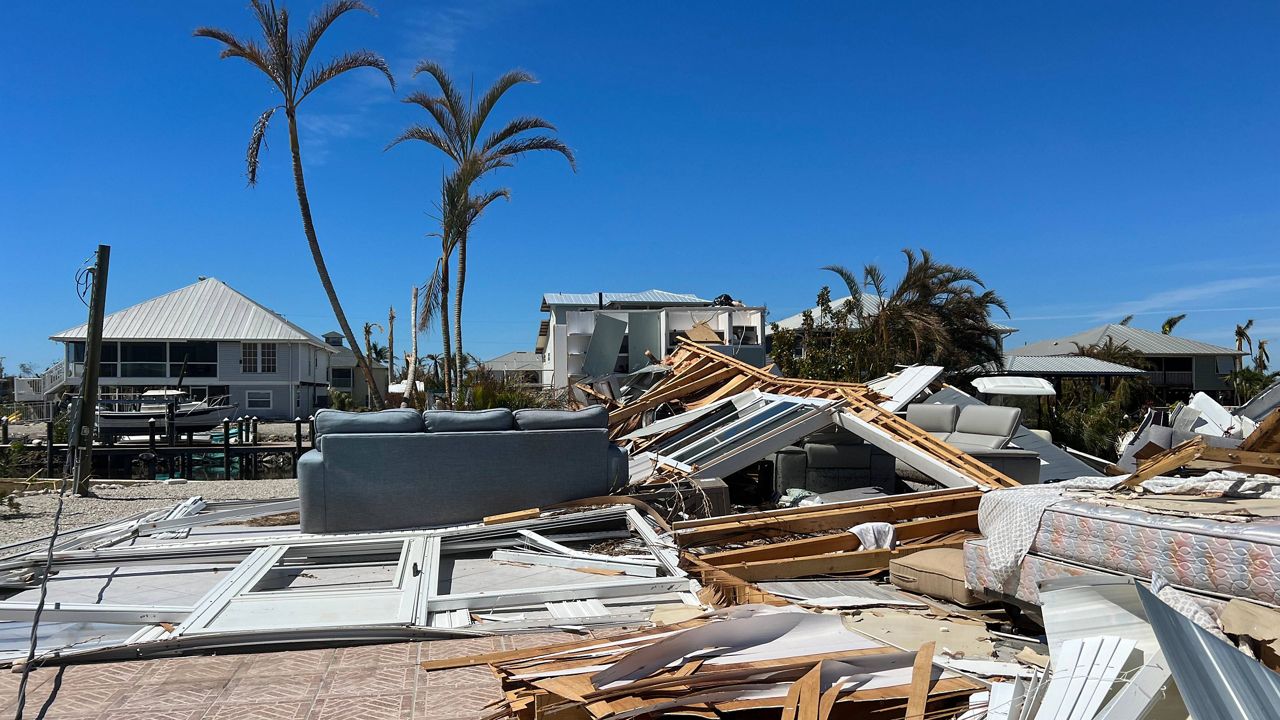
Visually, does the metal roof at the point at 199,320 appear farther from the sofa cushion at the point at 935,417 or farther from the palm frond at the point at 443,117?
the sofa cushion at the point at 935,417

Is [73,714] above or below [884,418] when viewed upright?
below

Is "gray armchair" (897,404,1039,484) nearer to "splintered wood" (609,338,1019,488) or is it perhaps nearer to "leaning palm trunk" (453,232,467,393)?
"splintered wood" (609,338,1019,488)

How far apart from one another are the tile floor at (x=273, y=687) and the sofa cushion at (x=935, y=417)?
877 cm

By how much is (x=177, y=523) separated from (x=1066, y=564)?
30.2 feet

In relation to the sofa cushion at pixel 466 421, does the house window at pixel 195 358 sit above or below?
above

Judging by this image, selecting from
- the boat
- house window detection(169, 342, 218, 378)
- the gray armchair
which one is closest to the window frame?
house window detection(169, 342, 218, 378)

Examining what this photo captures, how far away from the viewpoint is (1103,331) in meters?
48.6

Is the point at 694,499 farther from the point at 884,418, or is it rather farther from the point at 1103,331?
the point at 1103,331

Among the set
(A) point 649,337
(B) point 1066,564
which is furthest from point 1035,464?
(A) point 649,337

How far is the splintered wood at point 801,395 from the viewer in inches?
365

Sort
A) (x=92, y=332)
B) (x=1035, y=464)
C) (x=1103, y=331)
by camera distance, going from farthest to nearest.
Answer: (x=1103, y=331) → (x=92, y=332) → (x=1035, y=464)

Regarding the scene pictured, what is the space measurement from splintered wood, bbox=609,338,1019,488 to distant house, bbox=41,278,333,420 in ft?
99.5

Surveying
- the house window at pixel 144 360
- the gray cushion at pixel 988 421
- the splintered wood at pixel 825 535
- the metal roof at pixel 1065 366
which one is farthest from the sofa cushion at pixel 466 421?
the house window at pixel 144 360

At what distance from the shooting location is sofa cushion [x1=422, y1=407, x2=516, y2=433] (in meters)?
9.09
